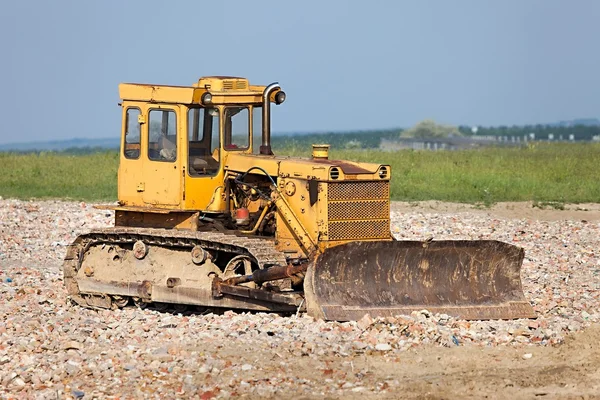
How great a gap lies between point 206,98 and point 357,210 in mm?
2527

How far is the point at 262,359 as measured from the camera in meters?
12.2

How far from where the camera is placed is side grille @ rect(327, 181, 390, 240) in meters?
14.7

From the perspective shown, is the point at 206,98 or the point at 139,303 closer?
the point at 206,98

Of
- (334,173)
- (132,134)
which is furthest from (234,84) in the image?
(334,173)

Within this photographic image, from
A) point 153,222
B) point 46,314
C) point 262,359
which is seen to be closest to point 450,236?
point 153,222

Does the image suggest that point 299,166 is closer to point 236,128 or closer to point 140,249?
point 236,128

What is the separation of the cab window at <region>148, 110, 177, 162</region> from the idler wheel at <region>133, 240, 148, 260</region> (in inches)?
44.8

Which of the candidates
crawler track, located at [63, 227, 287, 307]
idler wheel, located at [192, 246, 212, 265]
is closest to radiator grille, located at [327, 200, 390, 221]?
crawler track, located at [63, 227, 287, 307]

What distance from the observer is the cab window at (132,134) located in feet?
53.5

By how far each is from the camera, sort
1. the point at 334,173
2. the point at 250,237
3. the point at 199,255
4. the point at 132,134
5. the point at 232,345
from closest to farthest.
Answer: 1. the point at 232,345
2. the point at 334,173
3. the point at 199,255
4. the point at 250,237
5. the point at 132,134

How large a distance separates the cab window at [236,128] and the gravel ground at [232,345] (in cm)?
239

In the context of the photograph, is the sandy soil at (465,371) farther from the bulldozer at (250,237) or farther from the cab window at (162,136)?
the cab window at (162,136)

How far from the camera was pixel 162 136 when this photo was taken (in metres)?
16.0

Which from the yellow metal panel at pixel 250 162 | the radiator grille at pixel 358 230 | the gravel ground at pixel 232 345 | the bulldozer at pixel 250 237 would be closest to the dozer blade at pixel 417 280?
the bulldozer at pixel 250 237
